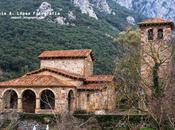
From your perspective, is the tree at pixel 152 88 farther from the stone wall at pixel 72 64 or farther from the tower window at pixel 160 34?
the stone wall at pixel 72 64

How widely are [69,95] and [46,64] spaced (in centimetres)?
588

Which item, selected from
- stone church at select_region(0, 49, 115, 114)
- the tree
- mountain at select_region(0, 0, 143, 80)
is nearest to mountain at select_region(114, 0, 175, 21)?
Answer: mountain at select_region(0, 0, 143, 80)

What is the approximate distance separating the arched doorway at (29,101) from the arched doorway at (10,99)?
121 centimetres

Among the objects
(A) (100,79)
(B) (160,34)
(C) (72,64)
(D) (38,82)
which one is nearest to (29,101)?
Answer: (D) (38,82)

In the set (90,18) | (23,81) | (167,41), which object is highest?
(90,18)

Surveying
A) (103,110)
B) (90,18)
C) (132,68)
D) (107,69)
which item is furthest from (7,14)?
(132,68)

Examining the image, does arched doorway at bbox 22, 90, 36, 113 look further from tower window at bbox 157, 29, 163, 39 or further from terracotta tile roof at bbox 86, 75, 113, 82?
tower window at bbox 157, 29, 163, 39

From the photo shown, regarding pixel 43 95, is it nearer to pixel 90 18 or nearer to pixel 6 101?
pixel 6 101

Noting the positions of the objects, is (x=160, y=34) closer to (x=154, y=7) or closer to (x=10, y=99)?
(x=10, y=99)

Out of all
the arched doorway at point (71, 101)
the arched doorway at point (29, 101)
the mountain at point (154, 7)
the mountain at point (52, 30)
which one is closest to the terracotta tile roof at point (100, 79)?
the arched doorway at point (71, 101)

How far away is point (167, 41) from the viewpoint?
47.9 m

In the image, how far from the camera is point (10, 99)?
48.4 metres

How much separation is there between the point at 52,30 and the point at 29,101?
4798cm

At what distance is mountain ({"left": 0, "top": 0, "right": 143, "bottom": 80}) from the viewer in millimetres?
77438
